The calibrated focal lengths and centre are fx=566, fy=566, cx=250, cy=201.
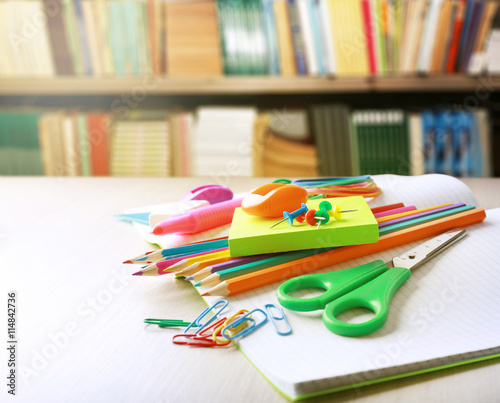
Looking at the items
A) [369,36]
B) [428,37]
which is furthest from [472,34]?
[369,36]

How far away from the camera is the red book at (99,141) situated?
184cm

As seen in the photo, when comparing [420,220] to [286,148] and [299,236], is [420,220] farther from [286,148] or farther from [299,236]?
[286,148]

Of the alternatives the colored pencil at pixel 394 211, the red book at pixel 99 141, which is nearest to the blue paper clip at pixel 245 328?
the colored pencil at pixel 394 211

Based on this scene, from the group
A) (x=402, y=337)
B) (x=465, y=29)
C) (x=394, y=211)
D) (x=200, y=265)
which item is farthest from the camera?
(x=465, y=29)

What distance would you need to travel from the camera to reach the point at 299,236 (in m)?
0.53

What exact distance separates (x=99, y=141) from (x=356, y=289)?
1.52 m

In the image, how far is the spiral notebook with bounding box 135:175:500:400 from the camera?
1.24ft

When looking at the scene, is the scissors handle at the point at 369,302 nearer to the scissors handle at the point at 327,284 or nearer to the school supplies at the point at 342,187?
→ the scissors handle at the point at 327,284

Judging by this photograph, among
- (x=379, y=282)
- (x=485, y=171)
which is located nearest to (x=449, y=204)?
(x=379, y=282)

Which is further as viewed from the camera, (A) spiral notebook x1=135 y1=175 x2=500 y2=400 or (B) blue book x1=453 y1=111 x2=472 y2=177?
(B) blue book x1=453 y1=111 x2=472 y2=177

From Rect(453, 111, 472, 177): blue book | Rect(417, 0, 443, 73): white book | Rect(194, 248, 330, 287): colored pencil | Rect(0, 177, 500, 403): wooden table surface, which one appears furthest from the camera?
Rect(453, 111, 472, 177): blue book

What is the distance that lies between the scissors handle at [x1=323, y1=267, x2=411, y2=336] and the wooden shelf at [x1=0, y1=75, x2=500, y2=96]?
1303mm

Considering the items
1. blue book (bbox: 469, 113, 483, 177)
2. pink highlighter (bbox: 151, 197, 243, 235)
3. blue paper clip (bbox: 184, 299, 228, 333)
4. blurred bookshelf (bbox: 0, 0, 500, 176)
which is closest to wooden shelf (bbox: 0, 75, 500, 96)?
blurred bookshelf (bbox: 0, 0, 500, 176)

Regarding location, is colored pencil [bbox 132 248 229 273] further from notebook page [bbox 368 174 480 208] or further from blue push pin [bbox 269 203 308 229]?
notebook page [bbox 368 174 480 208]
